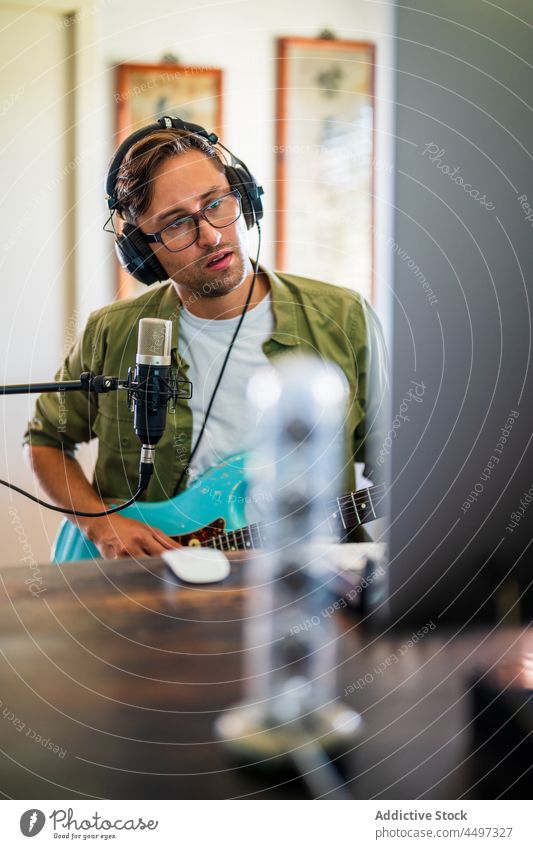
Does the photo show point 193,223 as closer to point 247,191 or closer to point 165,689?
point 247,191

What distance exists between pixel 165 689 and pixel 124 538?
127mm

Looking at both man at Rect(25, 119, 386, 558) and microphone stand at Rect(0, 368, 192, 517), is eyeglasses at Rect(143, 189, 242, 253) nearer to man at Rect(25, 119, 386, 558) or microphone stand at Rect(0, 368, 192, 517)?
man at Rect(25, 119, 386, 558)

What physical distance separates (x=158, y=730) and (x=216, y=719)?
0.05m

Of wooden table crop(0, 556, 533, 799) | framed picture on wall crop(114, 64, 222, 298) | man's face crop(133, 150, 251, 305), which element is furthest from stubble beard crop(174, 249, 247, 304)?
wooden table crop(0, 556, 533, 799)

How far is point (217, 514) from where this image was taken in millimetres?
614

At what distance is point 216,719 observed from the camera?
55 cm

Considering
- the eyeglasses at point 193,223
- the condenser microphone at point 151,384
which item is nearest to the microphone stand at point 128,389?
the condenser microphone at point 151,384

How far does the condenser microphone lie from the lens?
1.92ft

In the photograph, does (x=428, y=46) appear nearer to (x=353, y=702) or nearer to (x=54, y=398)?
(x=54, y=398)

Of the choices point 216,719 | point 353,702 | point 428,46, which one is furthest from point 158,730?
point 428,46

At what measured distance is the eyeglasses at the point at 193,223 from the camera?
59 centimetres

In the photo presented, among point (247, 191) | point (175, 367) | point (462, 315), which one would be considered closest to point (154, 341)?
point (175, 367)

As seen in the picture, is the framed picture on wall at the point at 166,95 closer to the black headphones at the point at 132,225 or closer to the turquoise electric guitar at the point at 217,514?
the black headphones at the point at 132,225

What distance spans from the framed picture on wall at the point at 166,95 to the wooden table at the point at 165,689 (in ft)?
1.11
